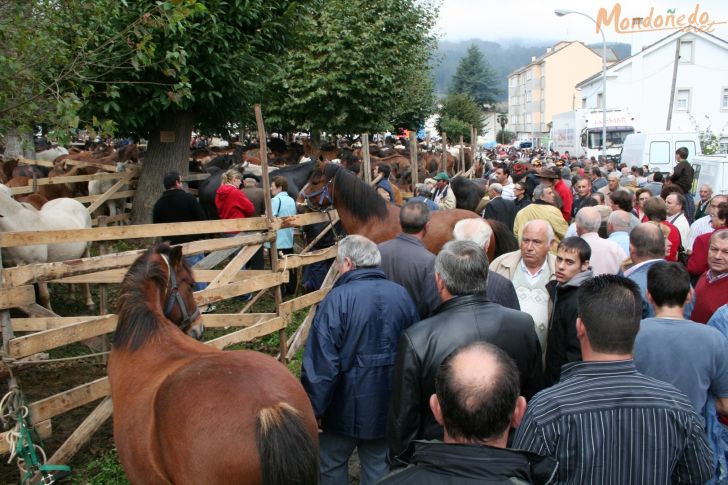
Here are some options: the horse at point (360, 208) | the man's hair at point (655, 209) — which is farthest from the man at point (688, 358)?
the horse at point (360, 208)

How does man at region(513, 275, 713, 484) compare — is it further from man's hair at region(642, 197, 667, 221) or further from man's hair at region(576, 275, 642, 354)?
man's hair at region(642, 197, 667, 221)

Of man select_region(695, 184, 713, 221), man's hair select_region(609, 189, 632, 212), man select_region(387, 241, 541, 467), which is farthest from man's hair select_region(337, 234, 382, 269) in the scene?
man select_region(695, 184, 713, 221)

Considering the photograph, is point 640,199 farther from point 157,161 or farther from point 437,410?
point 157,161

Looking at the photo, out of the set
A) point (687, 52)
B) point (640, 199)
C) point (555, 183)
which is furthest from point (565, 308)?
point (687, 52)

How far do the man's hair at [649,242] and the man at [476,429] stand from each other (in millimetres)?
2796

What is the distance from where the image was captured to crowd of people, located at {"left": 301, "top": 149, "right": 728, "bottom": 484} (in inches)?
79.6

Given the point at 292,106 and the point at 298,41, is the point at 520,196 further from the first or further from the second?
the point at 292,106

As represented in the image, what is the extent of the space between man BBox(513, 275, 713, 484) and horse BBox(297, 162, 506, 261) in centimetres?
580

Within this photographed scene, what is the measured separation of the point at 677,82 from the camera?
158ft

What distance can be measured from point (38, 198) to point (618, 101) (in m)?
49.3

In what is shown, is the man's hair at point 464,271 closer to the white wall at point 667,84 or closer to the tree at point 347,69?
the tree at point 347,69

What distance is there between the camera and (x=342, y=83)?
702 inches

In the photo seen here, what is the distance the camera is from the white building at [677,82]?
47.3 meters

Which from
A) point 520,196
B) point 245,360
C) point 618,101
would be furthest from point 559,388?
point 618,101
